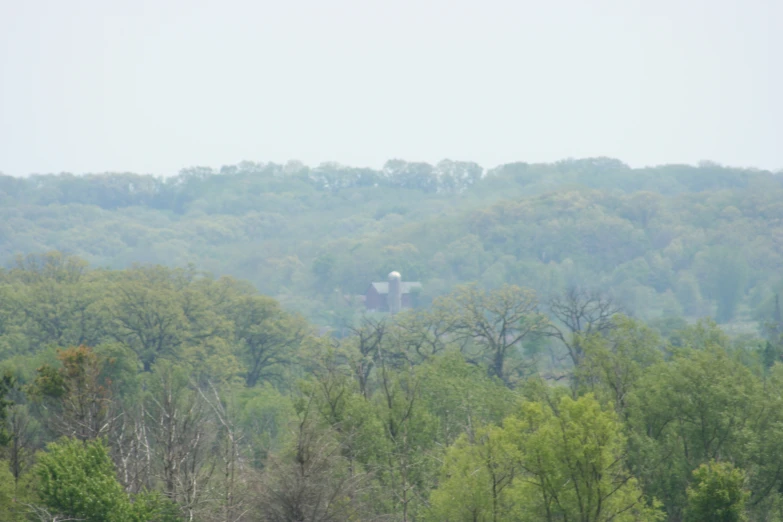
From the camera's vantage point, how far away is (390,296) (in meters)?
143

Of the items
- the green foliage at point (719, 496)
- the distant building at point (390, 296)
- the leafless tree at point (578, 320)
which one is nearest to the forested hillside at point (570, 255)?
the distant building at point (390, 296)

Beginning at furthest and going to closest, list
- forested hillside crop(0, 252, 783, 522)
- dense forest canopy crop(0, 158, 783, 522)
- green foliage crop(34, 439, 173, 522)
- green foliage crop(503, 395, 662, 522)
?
green foliage crop(503, 395, 662, 522) < dense forest canopy crop(0, 158, 783, 522) < forested hillside crop(0, 252, 783, 522) < green foliage crop(34, 439, 173, 522)

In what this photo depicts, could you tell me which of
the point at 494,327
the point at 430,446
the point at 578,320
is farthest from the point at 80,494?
the point at 578,320

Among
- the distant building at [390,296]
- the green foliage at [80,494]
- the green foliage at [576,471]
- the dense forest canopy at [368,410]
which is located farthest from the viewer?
the distant building at [390,296]

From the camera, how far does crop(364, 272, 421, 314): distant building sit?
142000 mm

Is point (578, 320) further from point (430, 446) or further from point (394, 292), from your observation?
point (394, 292)

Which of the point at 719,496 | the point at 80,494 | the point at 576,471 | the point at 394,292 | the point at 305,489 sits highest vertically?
the point at 305,489

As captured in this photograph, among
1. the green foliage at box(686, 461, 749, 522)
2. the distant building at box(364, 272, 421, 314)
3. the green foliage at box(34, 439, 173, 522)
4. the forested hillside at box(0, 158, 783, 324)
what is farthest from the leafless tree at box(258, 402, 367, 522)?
the distant building at box(364, 272, 421, 314)

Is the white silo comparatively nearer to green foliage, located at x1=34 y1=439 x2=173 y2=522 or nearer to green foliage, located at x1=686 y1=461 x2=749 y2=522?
green foliage, located at x1=686 y1=461 x2=749 y2=522

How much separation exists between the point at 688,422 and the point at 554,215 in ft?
445

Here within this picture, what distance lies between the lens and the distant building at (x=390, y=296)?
142000 millimetres

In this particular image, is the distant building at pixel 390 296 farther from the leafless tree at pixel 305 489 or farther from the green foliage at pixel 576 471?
the leafless tree at pixel 305 489

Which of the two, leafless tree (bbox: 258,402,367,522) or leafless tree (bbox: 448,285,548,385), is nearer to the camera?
leafless tree (bbox: 258,402,367,522)

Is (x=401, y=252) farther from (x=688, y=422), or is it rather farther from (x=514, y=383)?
(x=688, y=422)
